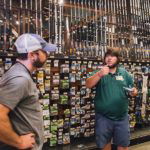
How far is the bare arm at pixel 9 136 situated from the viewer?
1785 mm

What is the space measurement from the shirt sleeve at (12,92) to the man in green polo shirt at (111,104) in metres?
2.01

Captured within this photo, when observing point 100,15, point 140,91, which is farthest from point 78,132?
point 100,15

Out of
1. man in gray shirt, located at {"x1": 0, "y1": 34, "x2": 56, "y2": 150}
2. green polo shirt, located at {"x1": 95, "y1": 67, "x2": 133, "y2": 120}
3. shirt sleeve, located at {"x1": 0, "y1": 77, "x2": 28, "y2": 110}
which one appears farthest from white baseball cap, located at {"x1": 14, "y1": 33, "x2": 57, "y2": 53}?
green polo shirt, located at {"x1": 95, "y1": 67, "x2": 133, "y2": 120}

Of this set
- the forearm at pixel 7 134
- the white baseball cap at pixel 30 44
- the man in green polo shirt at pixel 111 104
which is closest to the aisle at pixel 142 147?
the man in green polo shirt at pixel 111 104

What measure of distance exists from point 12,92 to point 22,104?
15 cm

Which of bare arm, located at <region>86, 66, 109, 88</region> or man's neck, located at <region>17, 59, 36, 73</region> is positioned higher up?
man's neck, located at <region>17, 59, 36, 73</region>

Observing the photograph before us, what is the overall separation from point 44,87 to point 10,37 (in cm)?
95

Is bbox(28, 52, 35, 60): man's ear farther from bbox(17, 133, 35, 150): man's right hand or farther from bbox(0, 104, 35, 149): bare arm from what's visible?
bbox(17, 133, 35, 150): man's right hand

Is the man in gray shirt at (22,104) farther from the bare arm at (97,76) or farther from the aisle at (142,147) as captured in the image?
the aisle at (142,147)

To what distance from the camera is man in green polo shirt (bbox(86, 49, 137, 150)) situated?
3814 mm

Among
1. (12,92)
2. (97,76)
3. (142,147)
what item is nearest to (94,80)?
(97,76)

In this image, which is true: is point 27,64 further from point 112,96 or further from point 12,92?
point 112,96

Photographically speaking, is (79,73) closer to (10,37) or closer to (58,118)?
(58,118)

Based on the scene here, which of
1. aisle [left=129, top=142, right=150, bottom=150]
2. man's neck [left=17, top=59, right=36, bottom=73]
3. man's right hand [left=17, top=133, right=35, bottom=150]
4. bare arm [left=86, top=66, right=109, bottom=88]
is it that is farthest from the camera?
aisle [left=129, top=142, right=150, bottom=150]
